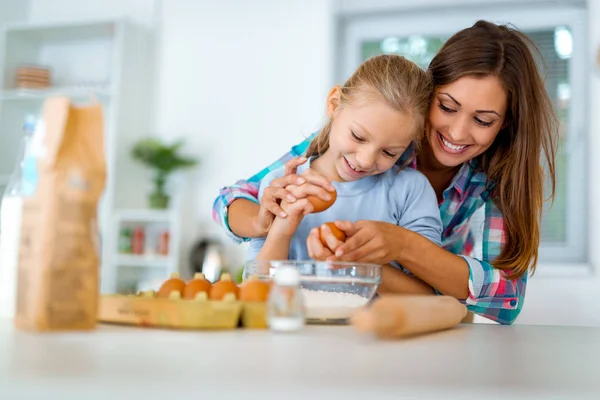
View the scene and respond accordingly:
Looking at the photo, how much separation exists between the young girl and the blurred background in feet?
9.55

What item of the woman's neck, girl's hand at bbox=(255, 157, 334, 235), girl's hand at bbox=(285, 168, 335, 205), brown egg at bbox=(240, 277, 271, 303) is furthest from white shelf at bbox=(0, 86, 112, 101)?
brown egg at bbox=(240, 277, 271, 303)

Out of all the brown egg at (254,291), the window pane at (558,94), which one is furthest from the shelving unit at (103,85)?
the brown egg at (254,291)

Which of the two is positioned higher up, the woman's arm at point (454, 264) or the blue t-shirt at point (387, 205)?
the blue t-shirt at point (387, 205)

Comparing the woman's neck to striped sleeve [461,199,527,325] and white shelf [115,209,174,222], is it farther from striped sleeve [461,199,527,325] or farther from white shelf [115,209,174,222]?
white shelf [115,209,174,222]

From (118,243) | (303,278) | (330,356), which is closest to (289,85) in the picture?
(118,243)

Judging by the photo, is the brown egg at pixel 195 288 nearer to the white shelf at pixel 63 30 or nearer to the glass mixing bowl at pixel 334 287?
the glass mixing bowl at pixel 334 287

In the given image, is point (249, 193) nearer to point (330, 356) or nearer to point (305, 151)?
point (305, 151)

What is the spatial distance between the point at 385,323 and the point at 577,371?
7.2 inches

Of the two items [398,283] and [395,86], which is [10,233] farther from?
[395,86]

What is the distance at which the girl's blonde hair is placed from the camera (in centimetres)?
150

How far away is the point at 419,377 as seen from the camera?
0.51 m

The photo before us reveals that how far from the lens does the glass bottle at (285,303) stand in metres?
0.77

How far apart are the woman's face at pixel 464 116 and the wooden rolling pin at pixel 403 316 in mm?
806

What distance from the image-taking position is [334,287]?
933 millimetres
